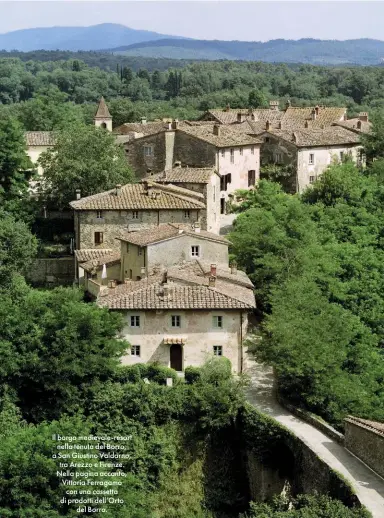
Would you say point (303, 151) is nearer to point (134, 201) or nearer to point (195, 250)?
point (134, 201)

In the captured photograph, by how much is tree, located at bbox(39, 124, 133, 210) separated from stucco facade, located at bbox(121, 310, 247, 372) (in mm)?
20914

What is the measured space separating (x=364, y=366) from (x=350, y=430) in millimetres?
8498

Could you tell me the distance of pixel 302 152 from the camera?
71000 millimetres

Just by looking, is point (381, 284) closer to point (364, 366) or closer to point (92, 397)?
point (364, 366)

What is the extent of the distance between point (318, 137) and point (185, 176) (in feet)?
58.2

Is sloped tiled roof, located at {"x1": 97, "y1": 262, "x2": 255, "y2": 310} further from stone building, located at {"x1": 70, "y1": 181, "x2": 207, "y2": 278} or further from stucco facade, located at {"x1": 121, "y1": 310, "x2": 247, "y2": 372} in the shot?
stone building, located at {"x1": 70, "y1": 181, "x2": 207, "y2": 278}

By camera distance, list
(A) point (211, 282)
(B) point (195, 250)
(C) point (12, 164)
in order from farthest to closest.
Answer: (C) point (12, 164)
(B) point (195, 250)
(A) point (211, 282)

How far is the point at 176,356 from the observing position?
39.8m

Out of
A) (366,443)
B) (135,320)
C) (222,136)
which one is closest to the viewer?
(366,443)

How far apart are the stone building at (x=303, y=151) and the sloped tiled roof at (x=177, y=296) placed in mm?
30496

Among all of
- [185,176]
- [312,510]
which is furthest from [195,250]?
[312,510]

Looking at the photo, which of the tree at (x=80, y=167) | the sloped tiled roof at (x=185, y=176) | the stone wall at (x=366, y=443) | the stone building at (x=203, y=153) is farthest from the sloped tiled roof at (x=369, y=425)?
the stone building at (x=203, y=153)

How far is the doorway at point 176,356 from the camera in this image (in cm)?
3978

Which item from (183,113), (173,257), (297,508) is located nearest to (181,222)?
(173,257)
